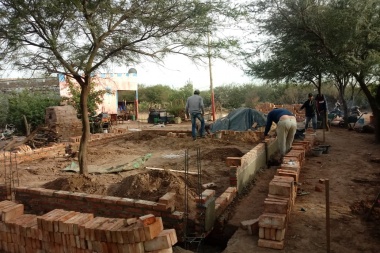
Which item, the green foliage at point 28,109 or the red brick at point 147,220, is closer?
the red brick at point 147,220

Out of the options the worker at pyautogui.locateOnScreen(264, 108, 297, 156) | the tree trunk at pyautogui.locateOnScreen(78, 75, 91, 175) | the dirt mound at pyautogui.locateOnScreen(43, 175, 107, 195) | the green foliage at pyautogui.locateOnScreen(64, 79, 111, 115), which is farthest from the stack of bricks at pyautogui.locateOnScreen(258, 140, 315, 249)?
the green foliage at pyautogui.locateOnScreen(64, 79, 111, 115)

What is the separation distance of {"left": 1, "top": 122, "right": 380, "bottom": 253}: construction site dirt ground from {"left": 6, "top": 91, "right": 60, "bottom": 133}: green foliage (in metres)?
8.53

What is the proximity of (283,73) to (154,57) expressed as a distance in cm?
693

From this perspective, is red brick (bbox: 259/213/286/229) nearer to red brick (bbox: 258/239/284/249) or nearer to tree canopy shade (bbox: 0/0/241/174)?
red brick (bbox: 258/239/284/249)

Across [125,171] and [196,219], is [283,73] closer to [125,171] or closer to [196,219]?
[125,171]

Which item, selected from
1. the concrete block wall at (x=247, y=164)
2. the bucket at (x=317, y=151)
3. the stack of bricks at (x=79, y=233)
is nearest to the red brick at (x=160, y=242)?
the stack of bricks at (x=79, y=233)

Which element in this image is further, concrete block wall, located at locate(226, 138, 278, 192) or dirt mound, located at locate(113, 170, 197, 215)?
concrete block wall, located at locate(226, 138, 278, 192)

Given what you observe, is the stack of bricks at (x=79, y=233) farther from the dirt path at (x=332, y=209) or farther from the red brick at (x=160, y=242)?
the dirt path at (x=332, y=209)

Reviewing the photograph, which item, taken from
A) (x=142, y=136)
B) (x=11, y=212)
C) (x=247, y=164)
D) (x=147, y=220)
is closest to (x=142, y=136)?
(x=142, y=136)

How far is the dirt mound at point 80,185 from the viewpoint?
17.4 ft

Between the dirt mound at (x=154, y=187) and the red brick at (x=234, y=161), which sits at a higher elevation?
the red brick at (x=234, y=161)

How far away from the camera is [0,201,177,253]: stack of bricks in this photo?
8.80 ft

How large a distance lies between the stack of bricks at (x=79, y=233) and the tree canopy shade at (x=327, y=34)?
6620mm

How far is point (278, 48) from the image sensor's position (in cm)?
1091
